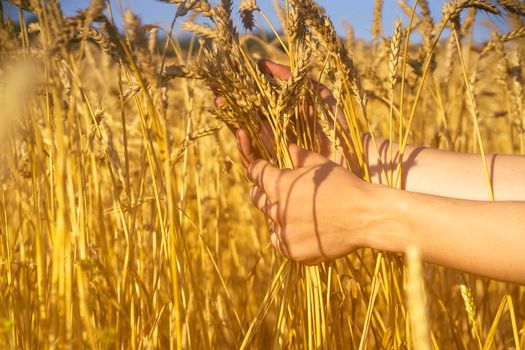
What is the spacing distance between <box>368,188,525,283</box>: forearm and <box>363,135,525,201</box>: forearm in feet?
0.86

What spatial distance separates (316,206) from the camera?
3.01ft

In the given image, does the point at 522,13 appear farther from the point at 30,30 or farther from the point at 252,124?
the point at 30,30

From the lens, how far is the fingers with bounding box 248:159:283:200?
936mm

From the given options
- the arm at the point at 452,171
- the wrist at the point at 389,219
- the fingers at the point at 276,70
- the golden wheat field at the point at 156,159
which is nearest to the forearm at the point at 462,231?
the wrist at the point at 389,219

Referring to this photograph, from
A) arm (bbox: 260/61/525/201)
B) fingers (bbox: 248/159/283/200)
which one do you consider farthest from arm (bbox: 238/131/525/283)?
arm (bbox: 260/61/525/201)

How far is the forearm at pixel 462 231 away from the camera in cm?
77

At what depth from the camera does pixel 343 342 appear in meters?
1.02

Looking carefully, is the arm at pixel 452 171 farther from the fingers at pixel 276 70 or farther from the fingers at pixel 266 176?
the fingers at pixel 266 176

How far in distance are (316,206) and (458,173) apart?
0.40m

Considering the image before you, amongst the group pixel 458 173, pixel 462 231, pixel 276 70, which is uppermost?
pixel 276 70

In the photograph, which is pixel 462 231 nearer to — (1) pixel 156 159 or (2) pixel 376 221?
(2) pixel 376 221

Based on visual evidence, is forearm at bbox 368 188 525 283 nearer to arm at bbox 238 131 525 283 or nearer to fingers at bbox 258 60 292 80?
arm at bbox 238 131 525 283

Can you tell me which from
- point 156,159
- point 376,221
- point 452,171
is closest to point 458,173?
point 452,171

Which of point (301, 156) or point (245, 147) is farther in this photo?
point (245, 147)
